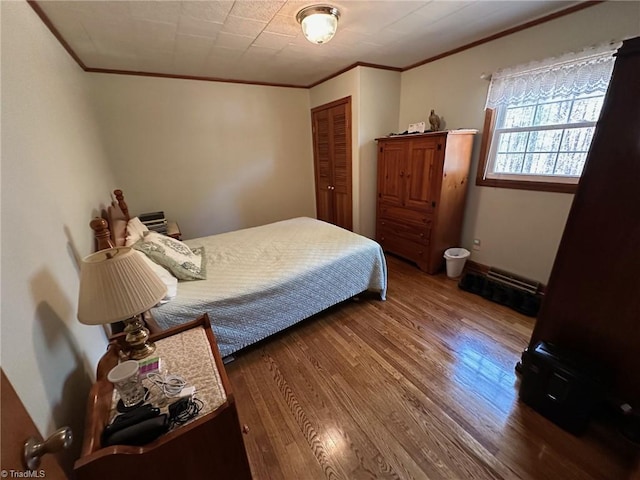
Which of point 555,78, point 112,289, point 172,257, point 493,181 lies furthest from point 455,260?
point 112,289

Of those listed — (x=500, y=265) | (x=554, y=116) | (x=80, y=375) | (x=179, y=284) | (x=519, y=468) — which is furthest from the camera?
(x=500, y=265)

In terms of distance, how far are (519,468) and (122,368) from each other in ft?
5.74

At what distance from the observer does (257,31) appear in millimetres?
2162

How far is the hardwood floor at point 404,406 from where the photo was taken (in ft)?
4.12

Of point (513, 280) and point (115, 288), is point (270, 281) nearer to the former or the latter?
point (115, 288)

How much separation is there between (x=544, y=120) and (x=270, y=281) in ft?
9.04

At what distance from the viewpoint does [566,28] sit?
80.9 inches

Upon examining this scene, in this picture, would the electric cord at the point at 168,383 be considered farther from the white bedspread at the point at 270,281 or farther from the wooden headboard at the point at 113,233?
the white bedspread at the point at 270,281

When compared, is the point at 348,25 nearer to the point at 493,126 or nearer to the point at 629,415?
the point at 493,126

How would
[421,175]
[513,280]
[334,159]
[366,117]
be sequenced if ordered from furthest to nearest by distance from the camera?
[334,159], [366,117], [421,175], [513,280]

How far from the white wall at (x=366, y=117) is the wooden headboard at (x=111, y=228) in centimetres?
263

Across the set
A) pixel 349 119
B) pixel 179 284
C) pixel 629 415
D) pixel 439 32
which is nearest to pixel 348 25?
pixel 439 32

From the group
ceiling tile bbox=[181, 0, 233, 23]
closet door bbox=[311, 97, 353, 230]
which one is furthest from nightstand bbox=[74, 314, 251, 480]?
closet door bbox=[311, 97, 353, 230]

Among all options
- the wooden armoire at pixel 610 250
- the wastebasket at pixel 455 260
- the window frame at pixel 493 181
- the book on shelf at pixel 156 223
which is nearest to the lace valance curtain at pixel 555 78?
the window frame at pixel 493 181
